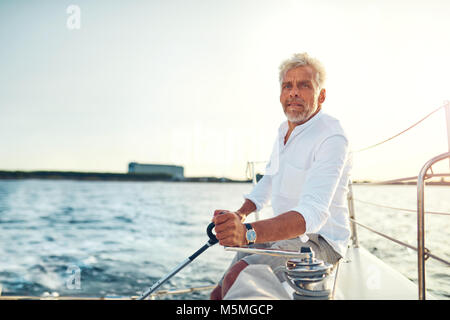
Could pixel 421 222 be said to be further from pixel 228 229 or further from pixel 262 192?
pixel 262 192

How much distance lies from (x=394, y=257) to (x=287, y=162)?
8153 mm

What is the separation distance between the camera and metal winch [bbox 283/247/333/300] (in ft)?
3.37

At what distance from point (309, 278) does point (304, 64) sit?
0.95 meters

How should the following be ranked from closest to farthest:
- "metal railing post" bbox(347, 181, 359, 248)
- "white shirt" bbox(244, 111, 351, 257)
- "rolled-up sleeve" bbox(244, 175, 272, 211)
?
1. "white shirt" bbox(244, 111, 351, 257)
2. "rolled-up sleeve" bbox(244, 175, 272, 211)
3. "metal railing post" bbox(347, 181, 359, 248)

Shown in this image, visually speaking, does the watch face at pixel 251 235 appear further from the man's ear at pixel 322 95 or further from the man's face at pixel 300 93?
the man's ear at pixel 322 95

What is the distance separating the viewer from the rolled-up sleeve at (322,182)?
1236mm

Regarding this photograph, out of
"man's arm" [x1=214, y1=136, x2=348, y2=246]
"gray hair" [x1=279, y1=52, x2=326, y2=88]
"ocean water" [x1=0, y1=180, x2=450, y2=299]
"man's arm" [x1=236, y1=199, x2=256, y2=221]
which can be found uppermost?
"gray hair" [x1=279, y1=52, x2=326, y2=88]

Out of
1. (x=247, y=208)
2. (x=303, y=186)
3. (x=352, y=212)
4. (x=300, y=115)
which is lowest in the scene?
(x=352, y=212)

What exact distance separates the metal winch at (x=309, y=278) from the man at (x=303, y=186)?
0.16 meters

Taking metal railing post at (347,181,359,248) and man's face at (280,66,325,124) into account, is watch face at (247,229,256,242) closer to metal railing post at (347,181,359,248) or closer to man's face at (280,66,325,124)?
man's face at (280,66,325,124)

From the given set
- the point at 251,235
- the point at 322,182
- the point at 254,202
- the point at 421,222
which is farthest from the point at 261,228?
the point at 254,202

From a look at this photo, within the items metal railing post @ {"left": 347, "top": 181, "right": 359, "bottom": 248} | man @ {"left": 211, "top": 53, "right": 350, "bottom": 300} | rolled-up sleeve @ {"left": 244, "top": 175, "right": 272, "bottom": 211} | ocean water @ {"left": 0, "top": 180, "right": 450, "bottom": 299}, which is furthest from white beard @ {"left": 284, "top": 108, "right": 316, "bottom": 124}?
ocean water @ {"left": 0, "top": 180, "right": 450, "bottom": 299}

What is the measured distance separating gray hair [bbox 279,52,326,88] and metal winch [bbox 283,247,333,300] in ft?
2.86

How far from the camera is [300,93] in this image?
1600 mm
